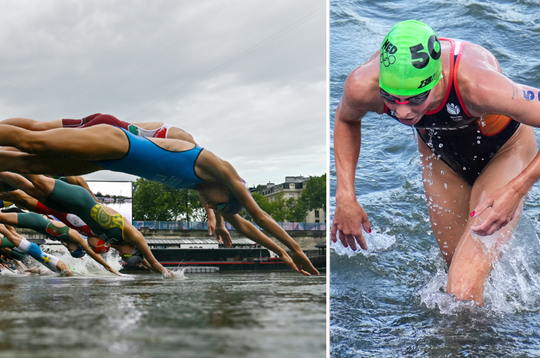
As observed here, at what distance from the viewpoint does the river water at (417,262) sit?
87.0 inches

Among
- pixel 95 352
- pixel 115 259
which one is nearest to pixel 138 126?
pixel 95 352

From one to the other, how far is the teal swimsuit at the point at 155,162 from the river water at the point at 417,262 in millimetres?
1450

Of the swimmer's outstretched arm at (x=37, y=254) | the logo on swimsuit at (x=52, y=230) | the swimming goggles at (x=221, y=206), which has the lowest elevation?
the swimmer's outstretched arm at (x=37, y=254)

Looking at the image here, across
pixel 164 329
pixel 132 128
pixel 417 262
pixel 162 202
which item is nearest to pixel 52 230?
pixel 132 128

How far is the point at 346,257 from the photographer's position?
4.55 meters

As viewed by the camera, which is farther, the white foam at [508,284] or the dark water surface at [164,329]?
the white foam at [508,284]

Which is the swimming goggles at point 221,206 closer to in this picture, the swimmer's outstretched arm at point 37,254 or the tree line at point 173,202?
the swimmer's outstretched arm at point 37,254

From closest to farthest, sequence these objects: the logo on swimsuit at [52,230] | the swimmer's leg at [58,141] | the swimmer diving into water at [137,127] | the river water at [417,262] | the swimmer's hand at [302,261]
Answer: the river water at [417,262], the swimmer's leg at [58,141], the swimmer's hand at [302,261], the swimmer diving into water at [137,127], the logo on swimsuit at [52,230]

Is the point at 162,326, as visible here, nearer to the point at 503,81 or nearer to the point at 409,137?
the point at 503,81

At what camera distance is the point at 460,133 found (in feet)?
9.99

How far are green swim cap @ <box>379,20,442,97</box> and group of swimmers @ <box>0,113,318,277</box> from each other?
1683 millimetres

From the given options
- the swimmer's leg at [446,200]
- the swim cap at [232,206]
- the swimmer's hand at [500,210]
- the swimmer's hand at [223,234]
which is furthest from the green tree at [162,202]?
the swimmer's hand at [500,210]

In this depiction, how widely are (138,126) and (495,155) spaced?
3.54 meters

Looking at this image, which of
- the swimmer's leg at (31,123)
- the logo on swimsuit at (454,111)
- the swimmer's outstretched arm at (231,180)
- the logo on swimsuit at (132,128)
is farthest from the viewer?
the logo on swimsuit at (132,128)
